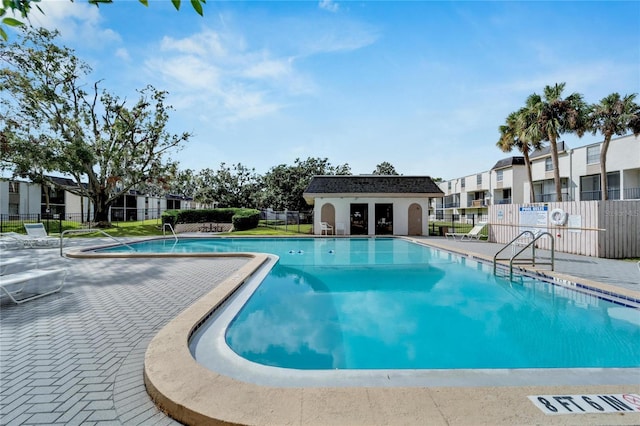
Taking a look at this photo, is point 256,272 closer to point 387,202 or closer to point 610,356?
point 610,356

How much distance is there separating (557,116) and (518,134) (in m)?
2.44

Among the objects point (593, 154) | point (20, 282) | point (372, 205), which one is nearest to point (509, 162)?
point (593, 154)

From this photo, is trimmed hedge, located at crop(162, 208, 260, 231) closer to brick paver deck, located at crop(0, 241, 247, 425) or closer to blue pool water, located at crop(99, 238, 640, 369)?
blue pool water, located at crop(99, 238, 640, 369)

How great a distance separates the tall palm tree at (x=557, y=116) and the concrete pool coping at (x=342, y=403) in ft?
70.3

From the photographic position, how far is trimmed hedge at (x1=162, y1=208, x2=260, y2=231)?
24547 mm

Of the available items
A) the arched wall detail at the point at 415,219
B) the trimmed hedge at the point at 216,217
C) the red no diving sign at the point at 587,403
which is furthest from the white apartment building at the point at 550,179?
the red no diving sign at the point at 587,403

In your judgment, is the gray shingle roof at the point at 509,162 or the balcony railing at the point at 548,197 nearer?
the balcony railing at the point at 548,197

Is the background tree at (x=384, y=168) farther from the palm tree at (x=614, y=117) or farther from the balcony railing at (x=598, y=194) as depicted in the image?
the palm tree at (x=614, y=117)

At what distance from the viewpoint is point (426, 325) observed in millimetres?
5359

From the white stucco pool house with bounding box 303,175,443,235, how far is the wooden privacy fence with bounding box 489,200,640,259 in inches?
326

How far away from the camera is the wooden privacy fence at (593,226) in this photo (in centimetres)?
1046

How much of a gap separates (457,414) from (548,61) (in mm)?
12075

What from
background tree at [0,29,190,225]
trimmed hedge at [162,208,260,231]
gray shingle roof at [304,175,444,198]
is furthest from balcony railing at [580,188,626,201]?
background tree at [0,29,190,225]

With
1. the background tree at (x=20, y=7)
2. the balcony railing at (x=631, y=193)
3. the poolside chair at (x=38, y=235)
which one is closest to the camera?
the background tree at (x=20, y=7)
